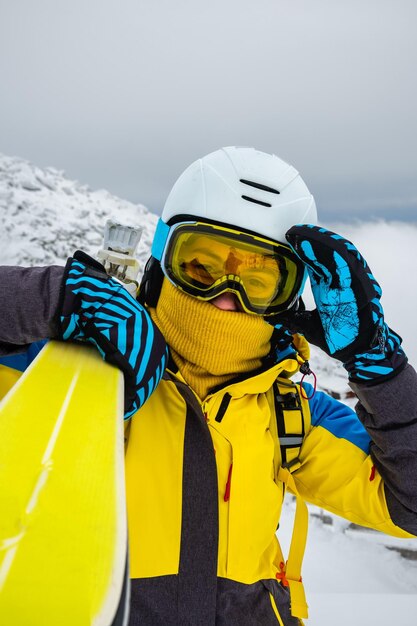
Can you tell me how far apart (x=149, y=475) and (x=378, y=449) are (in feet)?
3.31

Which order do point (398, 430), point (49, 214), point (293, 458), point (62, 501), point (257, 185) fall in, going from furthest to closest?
point (49, 214), point (257, 185), point (293, 458), point (398, 430), point (62, 501)

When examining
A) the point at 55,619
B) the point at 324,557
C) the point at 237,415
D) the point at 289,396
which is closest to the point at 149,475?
the point at 237,415

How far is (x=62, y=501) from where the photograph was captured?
42.3 inches

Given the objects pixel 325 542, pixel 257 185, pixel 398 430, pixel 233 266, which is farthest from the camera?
pixel 325 542

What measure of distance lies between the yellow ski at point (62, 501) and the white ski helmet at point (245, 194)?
1.10 metres

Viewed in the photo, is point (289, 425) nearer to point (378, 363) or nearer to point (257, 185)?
point (378, 363)

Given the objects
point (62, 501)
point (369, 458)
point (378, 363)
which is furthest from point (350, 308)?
point (62, 501)

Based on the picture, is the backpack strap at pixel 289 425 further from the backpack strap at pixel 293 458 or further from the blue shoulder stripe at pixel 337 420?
the blue shoulder stripe at pixel 337 420

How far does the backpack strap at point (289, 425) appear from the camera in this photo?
2.07 meters

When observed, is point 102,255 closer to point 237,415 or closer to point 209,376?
point 209,376

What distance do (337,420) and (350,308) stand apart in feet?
1.95

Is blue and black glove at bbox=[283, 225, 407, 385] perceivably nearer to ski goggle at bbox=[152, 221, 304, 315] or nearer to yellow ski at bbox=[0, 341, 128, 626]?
ski goggle at bbox=[152, 221, 304, 315]

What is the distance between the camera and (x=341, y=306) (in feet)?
6.60

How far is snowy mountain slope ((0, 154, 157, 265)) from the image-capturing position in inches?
1296
